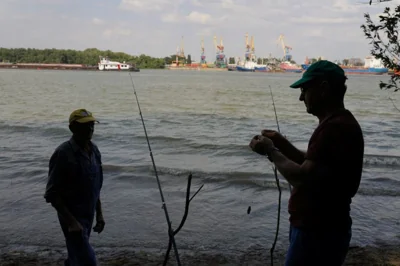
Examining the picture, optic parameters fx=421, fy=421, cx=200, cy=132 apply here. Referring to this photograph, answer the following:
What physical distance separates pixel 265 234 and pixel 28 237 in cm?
366

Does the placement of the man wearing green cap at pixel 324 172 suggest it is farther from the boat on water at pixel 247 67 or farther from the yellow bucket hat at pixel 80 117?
the boat on water at pixel 247 67

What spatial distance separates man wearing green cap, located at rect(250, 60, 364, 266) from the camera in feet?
7.14

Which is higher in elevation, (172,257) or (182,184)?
(172,257)

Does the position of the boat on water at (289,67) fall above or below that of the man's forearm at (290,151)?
above

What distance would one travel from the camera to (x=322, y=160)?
85.7 inches

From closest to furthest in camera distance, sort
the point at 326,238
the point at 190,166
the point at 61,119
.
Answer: the point at 326,238, the point at 190,166, the point at 61,119

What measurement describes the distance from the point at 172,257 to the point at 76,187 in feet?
8.51

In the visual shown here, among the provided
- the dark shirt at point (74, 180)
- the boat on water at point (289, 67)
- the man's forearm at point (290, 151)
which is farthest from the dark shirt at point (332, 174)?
the boat on water at point (289, 67)

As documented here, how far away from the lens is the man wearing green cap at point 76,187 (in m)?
3.32

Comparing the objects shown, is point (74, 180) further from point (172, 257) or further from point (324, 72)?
point (172, 257)

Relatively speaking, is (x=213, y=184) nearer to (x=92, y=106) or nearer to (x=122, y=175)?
(x=122, y=175)

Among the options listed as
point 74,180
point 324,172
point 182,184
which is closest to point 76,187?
point 74,180

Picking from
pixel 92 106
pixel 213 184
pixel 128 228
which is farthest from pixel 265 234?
pixel 92 106

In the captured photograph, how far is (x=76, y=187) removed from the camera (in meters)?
3.38
